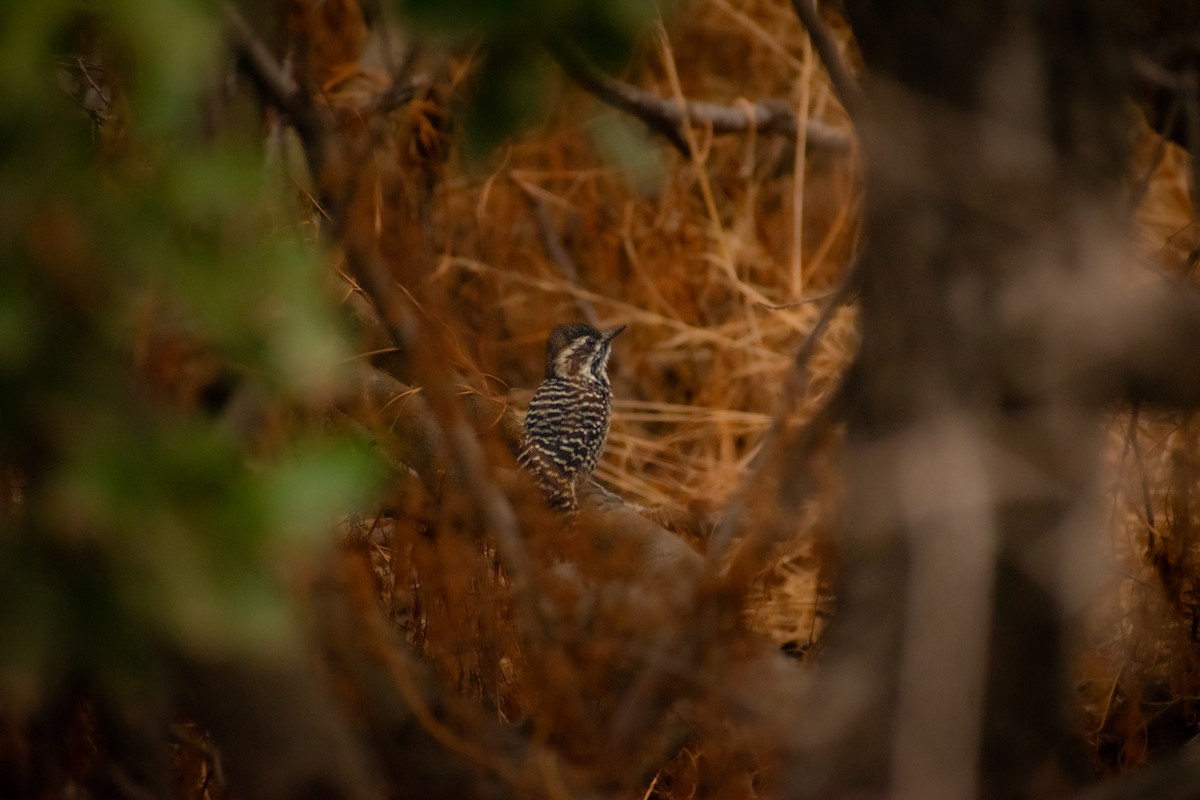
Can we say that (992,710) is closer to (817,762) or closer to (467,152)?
(817,762)

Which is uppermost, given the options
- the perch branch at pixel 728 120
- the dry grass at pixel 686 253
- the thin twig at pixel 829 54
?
the thin twig at pixel 829 54

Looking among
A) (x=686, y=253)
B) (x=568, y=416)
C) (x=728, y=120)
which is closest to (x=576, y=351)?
(x=568, y=416)

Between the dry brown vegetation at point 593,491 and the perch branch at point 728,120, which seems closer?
the dry brown vegetation at point 593,491

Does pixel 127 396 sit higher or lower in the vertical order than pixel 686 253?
higher

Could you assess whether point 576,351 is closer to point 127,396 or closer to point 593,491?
point 593,491

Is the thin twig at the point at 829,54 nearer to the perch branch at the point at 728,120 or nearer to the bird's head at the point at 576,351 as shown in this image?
the perch branch at the point at 728,120

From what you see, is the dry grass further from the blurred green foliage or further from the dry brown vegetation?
the blurred green foliage

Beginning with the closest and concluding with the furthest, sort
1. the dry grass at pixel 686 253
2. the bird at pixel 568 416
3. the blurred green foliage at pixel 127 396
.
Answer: the blurred green foliage at pixel 127 396 < the bird at pixel 568 416 < the dry grass at pixel 686 253

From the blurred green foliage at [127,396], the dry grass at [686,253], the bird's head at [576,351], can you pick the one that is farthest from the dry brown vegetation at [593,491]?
the bird's head at [576,351]
